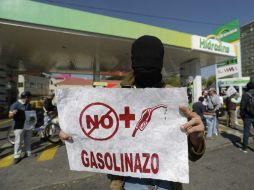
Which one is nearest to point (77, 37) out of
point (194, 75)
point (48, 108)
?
point (48, 108)

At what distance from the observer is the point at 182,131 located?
1.48 metres

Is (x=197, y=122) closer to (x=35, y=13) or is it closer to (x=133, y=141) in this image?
(x=133, y=141)

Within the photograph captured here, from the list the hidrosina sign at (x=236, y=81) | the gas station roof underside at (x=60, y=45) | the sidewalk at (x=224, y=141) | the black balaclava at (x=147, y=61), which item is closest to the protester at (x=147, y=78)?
the black balaclava at (x=147, y=61)

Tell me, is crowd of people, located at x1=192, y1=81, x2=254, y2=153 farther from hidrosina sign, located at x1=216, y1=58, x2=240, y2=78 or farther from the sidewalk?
hidrosina sign, located at x1=216, y1=58, x2=240, y2=78

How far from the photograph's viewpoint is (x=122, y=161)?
1.61 meters

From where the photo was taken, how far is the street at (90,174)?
4258 mm

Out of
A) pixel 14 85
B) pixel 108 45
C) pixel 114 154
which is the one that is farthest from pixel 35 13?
pixel 14 85

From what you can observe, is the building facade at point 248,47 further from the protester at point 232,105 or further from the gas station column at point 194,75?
the protester at point 232,105

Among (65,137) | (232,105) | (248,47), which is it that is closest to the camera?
(65,137)

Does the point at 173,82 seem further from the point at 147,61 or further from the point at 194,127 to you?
the point at 194,127

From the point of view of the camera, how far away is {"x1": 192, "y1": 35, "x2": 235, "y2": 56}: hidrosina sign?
521 inches

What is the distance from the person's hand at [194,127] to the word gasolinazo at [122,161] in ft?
0.84

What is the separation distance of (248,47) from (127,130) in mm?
53454

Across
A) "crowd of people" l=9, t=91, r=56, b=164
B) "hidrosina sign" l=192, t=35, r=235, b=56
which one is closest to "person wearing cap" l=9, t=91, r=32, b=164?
"crowd of people" l=9, t=91, r=56, b=164
